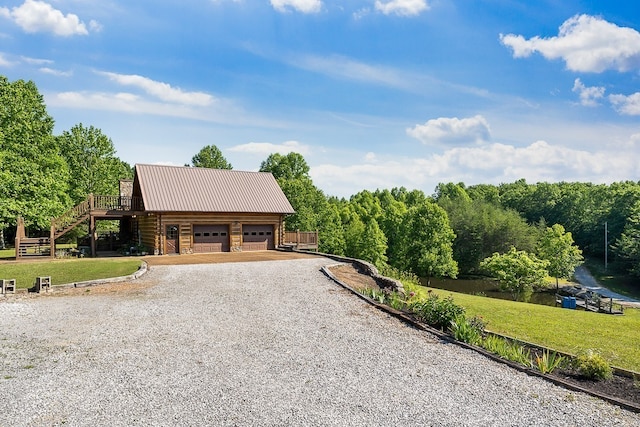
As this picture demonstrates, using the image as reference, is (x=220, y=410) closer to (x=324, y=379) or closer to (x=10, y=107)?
(x=324, y=379)

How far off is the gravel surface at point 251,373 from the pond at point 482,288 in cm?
2991

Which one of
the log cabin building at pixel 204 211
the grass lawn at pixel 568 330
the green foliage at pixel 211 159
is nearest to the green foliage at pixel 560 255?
the grass lawn at pixel 568 330

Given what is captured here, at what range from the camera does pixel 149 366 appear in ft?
25.3

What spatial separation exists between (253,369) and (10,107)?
31.8 m

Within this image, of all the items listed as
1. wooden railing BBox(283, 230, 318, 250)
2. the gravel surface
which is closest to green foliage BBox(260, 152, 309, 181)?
wooden railing BBox(283, 230, 318, 250)

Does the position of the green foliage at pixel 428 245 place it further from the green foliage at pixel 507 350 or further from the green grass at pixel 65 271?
the green foliage at pixel 507 350

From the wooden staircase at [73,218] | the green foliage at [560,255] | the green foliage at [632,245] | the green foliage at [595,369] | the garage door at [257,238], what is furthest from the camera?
the green foliage at [560,255]

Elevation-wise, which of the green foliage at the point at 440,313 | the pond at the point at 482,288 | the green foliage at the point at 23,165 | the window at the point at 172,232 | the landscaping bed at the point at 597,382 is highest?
the green foliage at the point at 23,165

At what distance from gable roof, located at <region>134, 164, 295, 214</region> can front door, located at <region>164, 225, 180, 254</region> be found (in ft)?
4.87

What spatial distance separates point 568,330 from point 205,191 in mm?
22311

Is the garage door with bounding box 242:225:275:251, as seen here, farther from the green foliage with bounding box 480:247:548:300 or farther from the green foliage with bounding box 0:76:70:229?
the green foliage with bounding box 480:247:548:300

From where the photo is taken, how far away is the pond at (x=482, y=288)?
122 feet

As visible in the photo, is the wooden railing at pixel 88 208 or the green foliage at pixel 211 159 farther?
the green foliage at pixel 211 159

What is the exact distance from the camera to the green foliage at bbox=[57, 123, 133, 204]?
4216 cm
